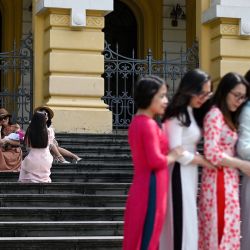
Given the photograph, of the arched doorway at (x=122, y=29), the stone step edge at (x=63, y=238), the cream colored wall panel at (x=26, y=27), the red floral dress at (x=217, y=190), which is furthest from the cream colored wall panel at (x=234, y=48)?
the red floral dress at (x=217, y=190)

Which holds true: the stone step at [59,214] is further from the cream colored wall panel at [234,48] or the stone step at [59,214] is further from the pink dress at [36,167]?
the cream colored wall panel at [234,48]

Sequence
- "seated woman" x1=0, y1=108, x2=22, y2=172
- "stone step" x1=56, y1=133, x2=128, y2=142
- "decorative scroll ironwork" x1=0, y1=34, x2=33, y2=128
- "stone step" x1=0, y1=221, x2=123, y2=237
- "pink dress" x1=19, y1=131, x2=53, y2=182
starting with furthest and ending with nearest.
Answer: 1. "decorative scroll ironwork" x1=0, y1=34, x2=33, y2=128
2. "stone step" x1=56, y1=133, x2=128, y2=142
3. "seated woman" x1=0, y1=108, x2=22, y2=172
4. "pink dress" x1=19, y1=131, x2=53, y2=182
5. "stone step" x1=0, y1=221, x2=123, y2=237

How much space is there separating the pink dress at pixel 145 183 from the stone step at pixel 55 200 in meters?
4.03

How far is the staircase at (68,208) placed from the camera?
33.7ft

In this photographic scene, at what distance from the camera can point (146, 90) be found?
311 inches

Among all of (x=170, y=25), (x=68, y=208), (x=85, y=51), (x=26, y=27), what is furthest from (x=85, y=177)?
(x=170, y=25)

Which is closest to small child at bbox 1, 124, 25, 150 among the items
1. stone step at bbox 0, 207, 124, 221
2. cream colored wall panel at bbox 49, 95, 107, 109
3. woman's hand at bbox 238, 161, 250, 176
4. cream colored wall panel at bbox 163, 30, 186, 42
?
cream colored wall panel at bbox 49, 95, 107, 109

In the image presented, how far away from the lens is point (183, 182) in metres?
7.97

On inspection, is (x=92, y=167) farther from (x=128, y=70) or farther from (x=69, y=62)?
(x=128, y=70)

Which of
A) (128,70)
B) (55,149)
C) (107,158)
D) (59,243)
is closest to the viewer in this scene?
(59,243)

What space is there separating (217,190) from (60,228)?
3.15 m

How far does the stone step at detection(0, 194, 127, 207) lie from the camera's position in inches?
464

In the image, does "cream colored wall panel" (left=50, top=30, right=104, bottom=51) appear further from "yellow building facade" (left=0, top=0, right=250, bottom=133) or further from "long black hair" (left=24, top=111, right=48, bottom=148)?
"long black hair" (left=24, top=111, right=48, bottom=148)

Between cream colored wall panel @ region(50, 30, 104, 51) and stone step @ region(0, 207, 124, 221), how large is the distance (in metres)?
6.49
